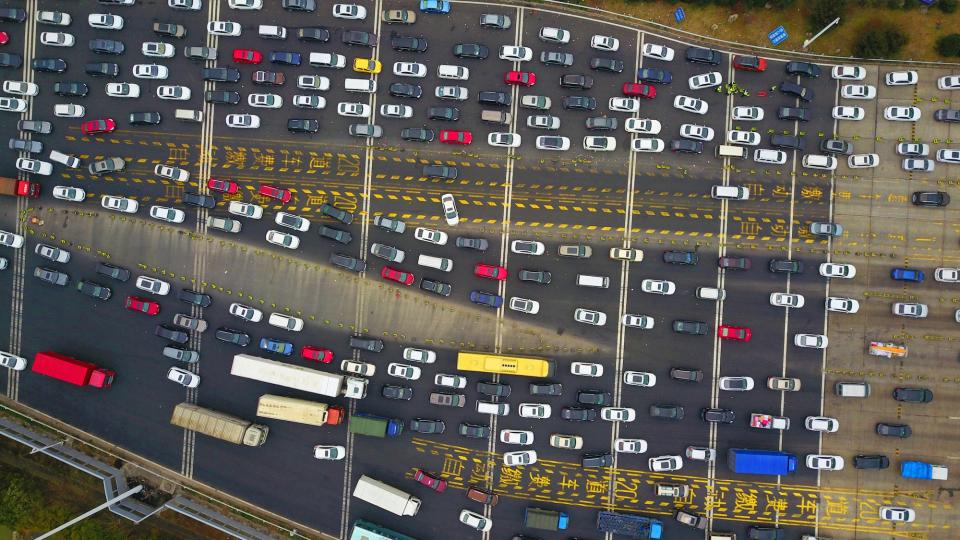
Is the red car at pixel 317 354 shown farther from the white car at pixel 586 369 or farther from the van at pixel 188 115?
the van at pixel 188 115

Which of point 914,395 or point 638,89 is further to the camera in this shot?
point 638,89

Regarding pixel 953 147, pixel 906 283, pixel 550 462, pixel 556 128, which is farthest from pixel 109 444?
pixel 953 147

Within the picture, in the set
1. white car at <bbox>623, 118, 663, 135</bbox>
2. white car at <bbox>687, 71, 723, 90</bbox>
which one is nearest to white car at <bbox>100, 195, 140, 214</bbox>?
white car at <bbox>623, 118, 663, 135</bbox>

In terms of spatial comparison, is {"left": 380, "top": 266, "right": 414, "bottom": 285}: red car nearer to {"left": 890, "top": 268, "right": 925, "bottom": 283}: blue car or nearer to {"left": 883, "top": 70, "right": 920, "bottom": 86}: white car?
{"left": 890, "top": 268, "right": 925, "bottom": 283}: blue car

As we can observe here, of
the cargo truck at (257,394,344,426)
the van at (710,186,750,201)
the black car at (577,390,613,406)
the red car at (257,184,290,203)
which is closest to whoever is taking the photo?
the cargo truck at (257,394,344,426)

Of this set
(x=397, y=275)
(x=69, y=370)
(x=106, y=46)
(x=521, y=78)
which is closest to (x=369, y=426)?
(x=397, y=275)

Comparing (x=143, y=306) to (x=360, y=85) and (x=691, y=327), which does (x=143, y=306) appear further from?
(x=691, y=327)
